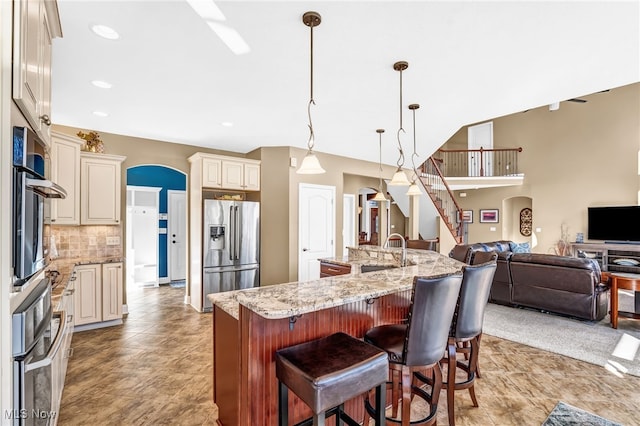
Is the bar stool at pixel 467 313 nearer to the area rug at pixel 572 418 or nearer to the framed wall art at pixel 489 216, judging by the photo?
the area rug at pixel 572 418

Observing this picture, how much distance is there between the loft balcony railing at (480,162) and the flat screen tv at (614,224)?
2280 millimetres

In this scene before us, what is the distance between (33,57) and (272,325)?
164cm

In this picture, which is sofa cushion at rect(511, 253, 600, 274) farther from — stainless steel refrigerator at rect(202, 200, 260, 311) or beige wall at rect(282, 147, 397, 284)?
stainless steel refrigerator at rect(202, 200, 260, 311)

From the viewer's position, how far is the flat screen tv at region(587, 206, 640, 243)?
289 inches

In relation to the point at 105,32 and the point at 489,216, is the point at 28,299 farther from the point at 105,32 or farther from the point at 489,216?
the point at 489,216

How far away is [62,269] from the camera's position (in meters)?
3.20

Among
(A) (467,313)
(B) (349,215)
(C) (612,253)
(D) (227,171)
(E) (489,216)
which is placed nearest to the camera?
(A) (467,313)

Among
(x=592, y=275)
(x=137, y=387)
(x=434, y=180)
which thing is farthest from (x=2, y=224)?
(x=434, y=180)

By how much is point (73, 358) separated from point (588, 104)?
11.7 meters

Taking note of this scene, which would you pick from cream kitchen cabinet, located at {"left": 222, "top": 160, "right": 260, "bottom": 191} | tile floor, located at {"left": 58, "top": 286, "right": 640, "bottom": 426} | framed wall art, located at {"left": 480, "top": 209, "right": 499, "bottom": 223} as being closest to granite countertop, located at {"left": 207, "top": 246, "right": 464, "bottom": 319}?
tile floor, located at {"left": 58, "top": 286, "right": 640, "bottom": 426}

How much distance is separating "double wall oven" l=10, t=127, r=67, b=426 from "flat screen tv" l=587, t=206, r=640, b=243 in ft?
34.0

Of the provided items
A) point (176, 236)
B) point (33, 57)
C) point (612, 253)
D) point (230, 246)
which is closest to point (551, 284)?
point (230, 246)

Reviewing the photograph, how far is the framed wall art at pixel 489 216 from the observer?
998cm

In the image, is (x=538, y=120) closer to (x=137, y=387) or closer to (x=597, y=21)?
(x=597, y=21)
